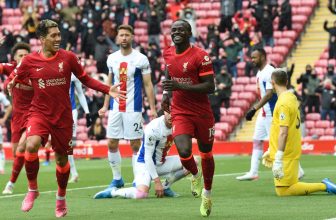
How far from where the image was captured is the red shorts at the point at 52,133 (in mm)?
13398

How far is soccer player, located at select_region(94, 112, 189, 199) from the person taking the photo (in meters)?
16.0

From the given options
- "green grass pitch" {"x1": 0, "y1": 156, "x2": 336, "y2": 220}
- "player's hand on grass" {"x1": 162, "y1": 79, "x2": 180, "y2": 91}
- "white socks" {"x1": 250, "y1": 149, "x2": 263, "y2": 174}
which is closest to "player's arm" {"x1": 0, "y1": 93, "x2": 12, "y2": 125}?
"green grass pitch" {"x1": 0, "y1": 156, "x2": 336, "y2": 220}

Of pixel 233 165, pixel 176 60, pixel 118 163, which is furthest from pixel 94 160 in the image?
pixel 176 60

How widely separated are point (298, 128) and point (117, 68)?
3571 millimetres

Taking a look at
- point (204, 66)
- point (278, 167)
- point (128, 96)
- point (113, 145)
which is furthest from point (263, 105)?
point (204, 66)

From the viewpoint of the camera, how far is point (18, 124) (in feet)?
58.9

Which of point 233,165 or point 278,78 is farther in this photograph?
point 233,165

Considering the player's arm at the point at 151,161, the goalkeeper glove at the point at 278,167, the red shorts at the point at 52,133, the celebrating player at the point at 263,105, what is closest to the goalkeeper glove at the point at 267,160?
the celebrating player at the point at 263,105

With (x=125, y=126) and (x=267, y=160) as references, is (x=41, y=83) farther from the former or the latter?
(x=267, y=160)

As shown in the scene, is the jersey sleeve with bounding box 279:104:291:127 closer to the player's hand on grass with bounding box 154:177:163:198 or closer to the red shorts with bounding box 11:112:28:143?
the player's hand on grass with bounding box 154:177:163:198

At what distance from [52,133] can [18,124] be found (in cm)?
458

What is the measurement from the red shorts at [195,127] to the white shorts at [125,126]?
13.3 feet

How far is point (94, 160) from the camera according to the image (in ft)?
101

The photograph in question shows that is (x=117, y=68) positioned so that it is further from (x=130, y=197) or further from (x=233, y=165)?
(x=233, y=165)
